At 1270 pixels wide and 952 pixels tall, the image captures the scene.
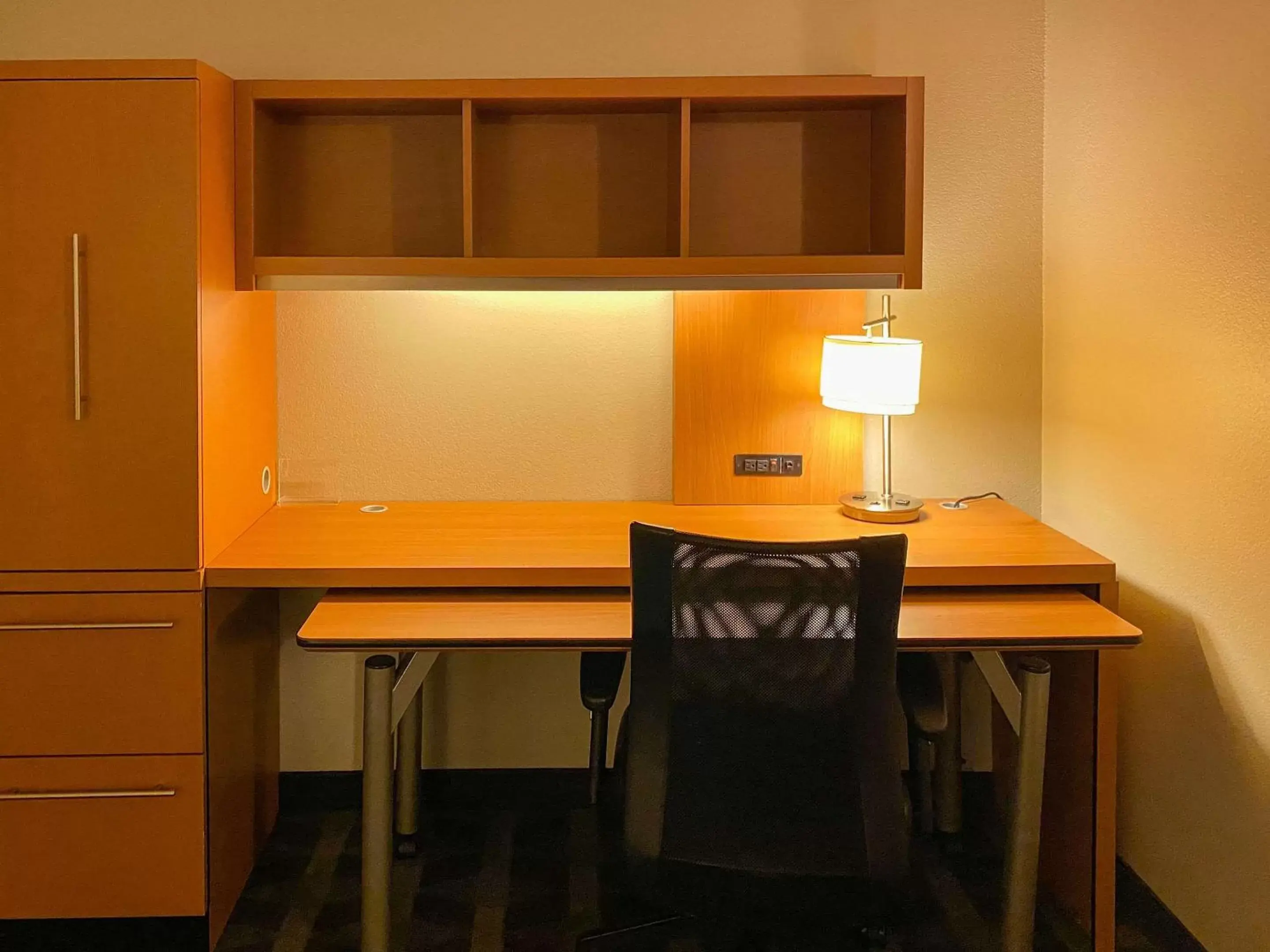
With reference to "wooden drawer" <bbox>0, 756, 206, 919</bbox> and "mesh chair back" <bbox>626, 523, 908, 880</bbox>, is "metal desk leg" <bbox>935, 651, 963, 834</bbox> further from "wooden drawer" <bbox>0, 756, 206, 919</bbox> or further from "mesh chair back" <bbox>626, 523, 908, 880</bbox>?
"wooden drawer" <bbox>0, 756, 206, 919</bbox>

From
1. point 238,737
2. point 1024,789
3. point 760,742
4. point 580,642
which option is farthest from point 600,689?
point 238,737

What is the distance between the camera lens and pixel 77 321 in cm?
219

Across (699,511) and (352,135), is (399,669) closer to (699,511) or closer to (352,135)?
(699,511)

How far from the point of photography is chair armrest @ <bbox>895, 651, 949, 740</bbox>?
1976 millimetres

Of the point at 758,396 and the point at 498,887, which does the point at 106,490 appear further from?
the point at 758,396

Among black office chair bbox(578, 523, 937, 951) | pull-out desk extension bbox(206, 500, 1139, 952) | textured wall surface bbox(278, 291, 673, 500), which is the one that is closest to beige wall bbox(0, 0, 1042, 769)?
textured wall surface bbox(278, 291, 673, 500)

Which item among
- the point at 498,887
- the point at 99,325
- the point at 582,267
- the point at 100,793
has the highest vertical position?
the point at 582,267

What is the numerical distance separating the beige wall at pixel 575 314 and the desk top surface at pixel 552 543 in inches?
5.7

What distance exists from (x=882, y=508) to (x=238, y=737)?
1478mm

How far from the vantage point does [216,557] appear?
235 centimetres

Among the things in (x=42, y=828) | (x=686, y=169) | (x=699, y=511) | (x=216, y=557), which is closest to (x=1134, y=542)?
(x=699, y=511)

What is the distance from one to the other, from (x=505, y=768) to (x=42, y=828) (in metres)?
1.12

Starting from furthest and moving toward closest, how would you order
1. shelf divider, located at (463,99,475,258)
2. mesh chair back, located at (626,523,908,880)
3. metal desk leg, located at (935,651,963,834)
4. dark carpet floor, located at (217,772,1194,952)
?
metal desk leg, located at (935,651,963,834) → shelf divider, located at (463,99,475,258) → dark carpet floor, located at (217,772,1194,952) → mesh chair back, located at (626,523,908,880)

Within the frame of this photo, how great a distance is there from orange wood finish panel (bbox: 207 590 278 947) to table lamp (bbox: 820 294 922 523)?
53.5 inches
